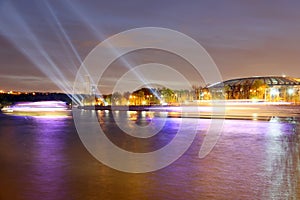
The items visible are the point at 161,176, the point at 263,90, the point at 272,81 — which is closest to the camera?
the point at 161,176

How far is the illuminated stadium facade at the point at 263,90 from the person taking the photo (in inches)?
3484

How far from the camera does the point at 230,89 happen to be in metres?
110

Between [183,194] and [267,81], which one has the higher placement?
[267,81]

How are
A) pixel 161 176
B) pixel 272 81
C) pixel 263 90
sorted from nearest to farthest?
pixel 161 176 < pixel 263 90 < pixel 272 81

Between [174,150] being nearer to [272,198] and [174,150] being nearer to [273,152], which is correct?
[273,152]

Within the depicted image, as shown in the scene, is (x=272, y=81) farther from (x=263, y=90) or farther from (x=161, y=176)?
(x=161, y=176)

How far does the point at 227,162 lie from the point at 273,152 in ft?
6.88

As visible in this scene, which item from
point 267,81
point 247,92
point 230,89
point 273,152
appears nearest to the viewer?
point 273,152

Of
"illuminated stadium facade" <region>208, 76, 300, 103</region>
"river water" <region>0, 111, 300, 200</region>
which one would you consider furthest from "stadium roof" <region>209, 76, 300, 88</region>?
"river water" <region>0, 111, 300, 200</region>

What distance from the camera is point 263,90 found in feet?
301

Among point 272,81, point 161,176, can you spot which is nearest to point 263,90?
point 272,81

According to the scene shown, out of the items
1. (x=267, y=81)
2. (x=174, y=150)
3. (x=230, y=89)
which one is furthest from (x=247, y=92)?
(x=174, y=150)

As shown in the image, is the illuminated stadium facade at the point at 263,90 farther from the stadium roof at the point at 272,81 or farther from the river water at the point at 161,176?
the river water at the point at 161,176

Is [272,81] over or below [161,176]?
over
